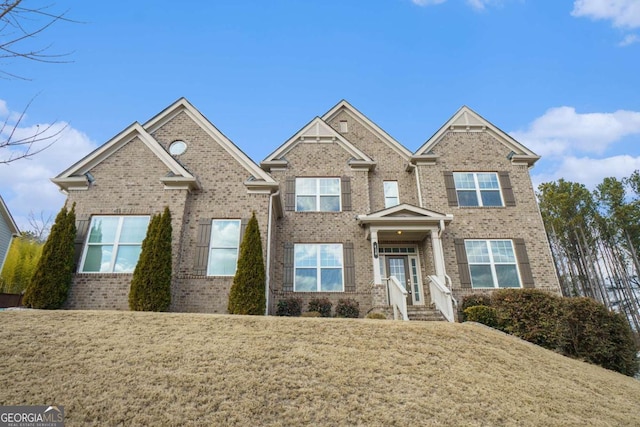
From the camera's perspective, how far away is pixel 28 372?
489 centimetres

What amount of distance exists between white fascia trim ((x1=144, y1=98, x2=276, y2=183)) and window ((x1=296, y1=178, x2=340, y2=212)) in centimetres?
232

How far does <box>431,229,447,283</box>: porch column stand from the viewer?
12.2 meters

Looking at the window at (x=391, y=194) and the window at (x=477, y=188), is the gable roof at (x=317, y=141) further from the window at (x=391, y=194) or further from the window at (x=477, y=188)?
the window at (x=477, y=188)

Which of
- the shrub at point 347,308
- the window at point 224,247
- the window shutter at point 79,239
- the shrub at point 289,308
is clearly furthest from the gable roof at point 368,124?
the window shutter at point 79,239

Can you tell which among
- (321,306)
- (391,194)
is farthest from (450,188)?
(321,306)

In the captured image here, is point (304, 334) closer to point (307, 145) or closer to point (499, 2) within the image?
point (307, 145)

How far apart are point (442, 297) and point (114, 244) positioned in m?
10.6

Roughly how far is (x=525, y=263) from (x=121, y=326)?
13.2 metres

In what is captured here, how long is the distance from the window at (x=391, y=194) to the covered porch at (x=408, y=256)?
186 centimetres

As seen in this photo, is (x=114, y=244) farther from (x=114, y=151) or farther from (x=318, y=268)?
(x=318, y=268)

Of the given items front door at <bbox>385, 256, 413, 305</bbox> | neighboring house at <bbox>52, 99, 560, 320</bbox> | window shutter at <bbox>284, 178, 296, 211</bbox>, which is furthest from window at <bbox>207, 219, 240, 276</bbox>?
front door at <bbox>385, 256, 413, 305</bbox>

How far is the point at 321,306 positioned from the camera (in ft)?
39.2

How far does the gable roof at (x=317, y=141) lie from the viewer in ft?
48.2

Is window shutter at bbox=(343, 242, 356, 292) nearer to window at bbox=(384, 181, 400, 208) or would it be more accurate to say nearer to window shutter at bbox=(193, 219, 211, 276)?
window at bbox=(384, 181, 400, 208)
